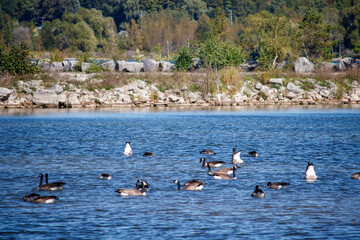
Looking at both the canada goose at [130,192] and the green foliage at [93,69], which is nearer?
the canada goose at [130,192]

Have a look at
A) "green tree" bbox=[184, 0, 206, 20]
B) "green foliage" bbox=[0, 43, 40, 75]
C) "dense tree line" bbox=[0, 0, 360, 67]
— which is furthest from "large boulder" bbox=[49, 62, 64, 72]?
"green tree" bbox=[184, 0, 206, 20]

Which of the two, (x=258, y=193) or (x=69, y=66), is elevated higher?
(x=69, y=66)

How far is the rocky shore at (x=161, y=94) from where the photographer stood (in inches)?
2822

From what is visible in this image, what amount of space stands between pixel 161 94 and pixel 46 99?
1657 cm

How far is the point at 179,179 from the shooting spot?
23062 mm

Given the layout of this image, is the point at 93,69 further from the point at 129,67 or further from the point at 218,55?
the point at 218,55

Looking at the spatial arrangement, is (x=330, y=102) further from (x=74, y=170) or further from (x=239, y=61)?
(x=74, y=170)

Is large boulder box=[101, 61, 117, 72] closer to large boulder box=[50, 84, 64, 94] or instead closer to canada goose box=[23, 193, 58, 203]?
large boulder box=[50, 84, 64, 94]

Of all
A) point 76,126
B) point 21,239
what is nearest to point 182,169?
point 21,239

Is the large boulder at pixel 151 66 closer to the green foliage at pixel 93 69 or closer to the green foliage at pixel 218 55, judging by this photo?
the green foliage at pixel 218 55

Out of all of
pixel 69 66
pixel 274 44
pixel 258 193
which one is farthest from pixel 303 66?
pixel 258 193

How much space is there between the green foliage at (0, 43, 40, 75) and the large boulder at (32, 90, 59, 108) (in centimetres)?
664

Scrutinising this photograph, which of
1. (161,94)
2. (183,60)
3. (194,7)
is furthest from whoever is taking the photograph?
(194,7)

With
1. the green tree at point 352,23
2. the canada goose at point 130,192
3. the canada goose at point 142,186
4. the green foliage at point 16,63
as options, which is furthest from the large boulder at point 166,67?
the canada goose at point 130,192
